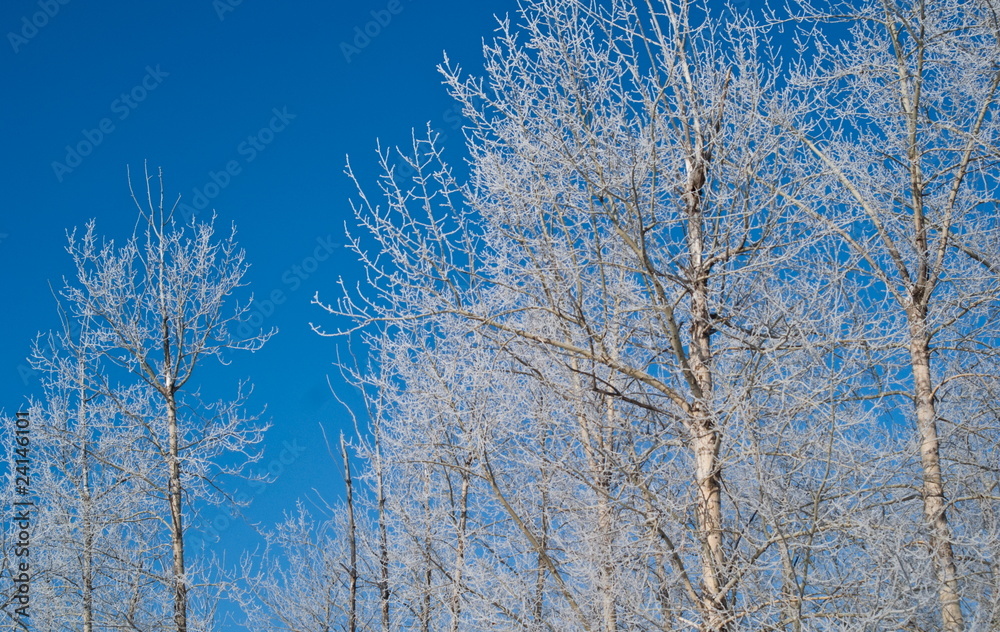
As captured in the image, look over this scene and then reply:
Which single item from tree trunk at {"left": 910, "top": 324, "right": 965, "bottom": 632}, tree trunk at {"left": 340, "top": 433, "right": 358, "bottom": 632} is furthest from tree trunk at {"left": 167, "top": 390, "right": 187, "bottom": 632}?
tree trunk at {"left": 910, "top": 324, "right": 965, "bottom": 632}

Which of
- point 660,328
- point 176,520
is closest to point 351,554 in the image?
point 176,520

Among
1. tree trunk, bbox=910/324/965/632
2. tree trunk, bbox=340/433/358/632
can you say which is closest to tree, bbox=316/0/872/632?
tree trunk, bbox=910/324/965/632

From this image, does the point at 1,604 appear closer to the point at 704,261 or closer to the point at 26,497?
the point at 26,497

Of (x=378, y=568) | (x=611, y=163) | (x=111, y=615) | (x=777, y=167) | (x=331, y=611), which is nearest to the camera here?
(x=611, y=163)

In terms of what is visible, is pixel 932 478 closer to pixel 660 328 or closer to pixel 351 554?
pixel 660 328

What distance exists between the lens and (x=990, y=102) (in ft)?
25.1

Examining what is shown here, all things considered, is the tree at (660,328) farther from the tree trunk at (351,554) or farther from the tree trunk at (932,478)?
the tree trunk at (351,554)

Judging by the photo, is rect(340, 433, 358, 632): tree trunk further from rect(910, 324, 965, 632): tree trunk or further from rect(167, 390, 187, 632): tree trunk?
rect(910, 324, 965, 632): tree trunk

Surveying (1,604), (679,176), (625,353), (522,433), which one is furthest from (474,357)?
(1,604)

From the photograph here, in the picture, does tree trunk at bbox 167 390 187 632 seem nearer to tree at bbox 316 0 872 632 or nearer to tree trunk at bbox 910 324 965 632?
tree at bbox 316 0 872 632

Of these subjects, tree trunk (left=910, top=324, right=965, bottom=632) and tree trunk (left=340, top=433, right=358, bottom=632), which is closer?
tree trunk (left=910, top=324, right=965, bottom=632)

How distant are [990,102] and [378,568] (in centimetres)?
861

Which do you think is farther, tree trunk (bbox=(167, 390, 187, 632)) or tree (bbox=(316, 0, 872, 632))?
tree trunk (bbox=(167, 390, 187, 632))

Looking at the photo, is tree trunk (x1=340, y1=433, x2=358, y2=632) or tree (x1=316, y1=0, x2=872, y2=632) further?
tree trunk (x1=340, y1=433, x2=358, y2=632)
